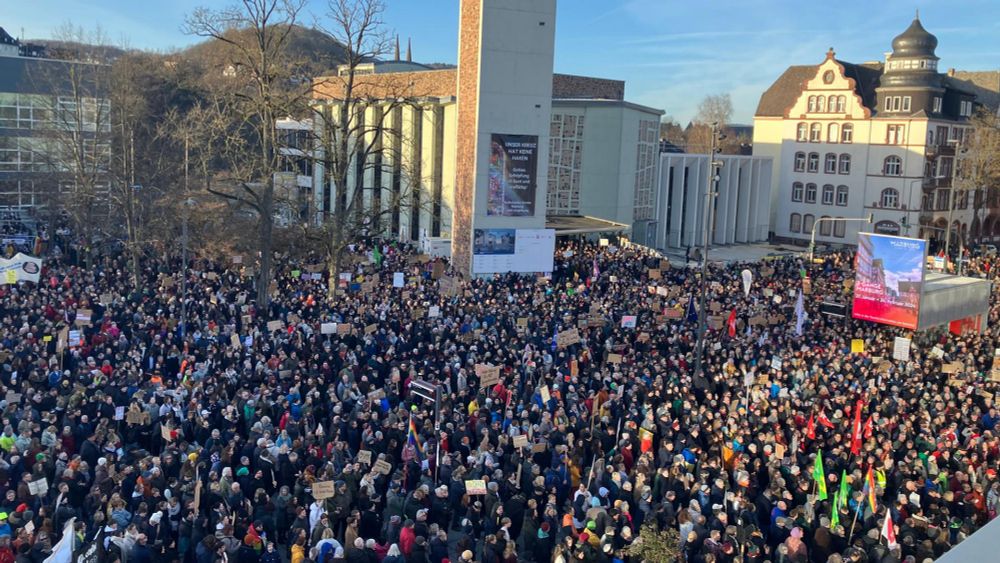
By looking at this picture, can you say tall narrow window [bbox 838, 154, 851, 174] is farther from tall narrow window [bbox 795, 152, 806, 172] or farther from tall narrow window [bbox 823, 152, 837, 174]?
tall narrow window [bbox 795, 152, 806, 172]

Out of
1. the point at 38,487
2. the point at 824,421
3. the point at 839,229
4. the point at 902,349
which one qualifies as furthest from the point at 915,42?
the point at 38,487

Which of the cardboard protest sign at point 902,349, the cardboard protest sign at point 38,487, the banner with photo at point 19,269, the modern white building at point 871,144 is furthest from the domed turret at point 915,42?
the cardboard protest sign at point 38,487

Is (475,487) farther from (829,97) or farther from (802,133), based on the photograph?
(802,133)

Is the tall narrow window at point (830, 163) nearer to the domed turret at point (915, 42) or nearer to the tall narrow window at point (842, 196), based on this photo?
the tall narrow window at point (842, 196)

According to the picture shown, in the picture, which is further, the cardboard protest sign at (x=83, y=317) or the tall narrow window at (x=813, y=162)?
the tall narrow window at (x=813, y=162)

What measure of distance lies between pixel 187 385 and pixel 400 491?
6.05 metres

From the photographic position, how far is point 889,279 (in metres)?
23.3

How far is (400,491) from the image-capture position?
12.9 m

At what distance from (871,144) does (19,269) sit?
49454 mm

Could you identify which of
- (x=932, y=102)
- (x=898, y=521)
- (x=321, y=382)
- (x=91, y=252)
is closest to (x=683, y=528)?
(x=898, y=521)

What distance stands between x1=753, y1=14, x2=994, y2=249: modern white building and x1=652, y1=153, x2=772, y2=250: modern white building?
2.66m

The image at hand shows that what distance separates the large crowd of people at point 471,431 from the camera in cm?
1128

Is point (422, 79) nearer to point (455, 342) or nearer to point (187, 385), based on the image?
point (455, 342)

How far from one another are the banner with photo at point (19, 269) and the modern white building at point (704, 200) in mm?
33340
